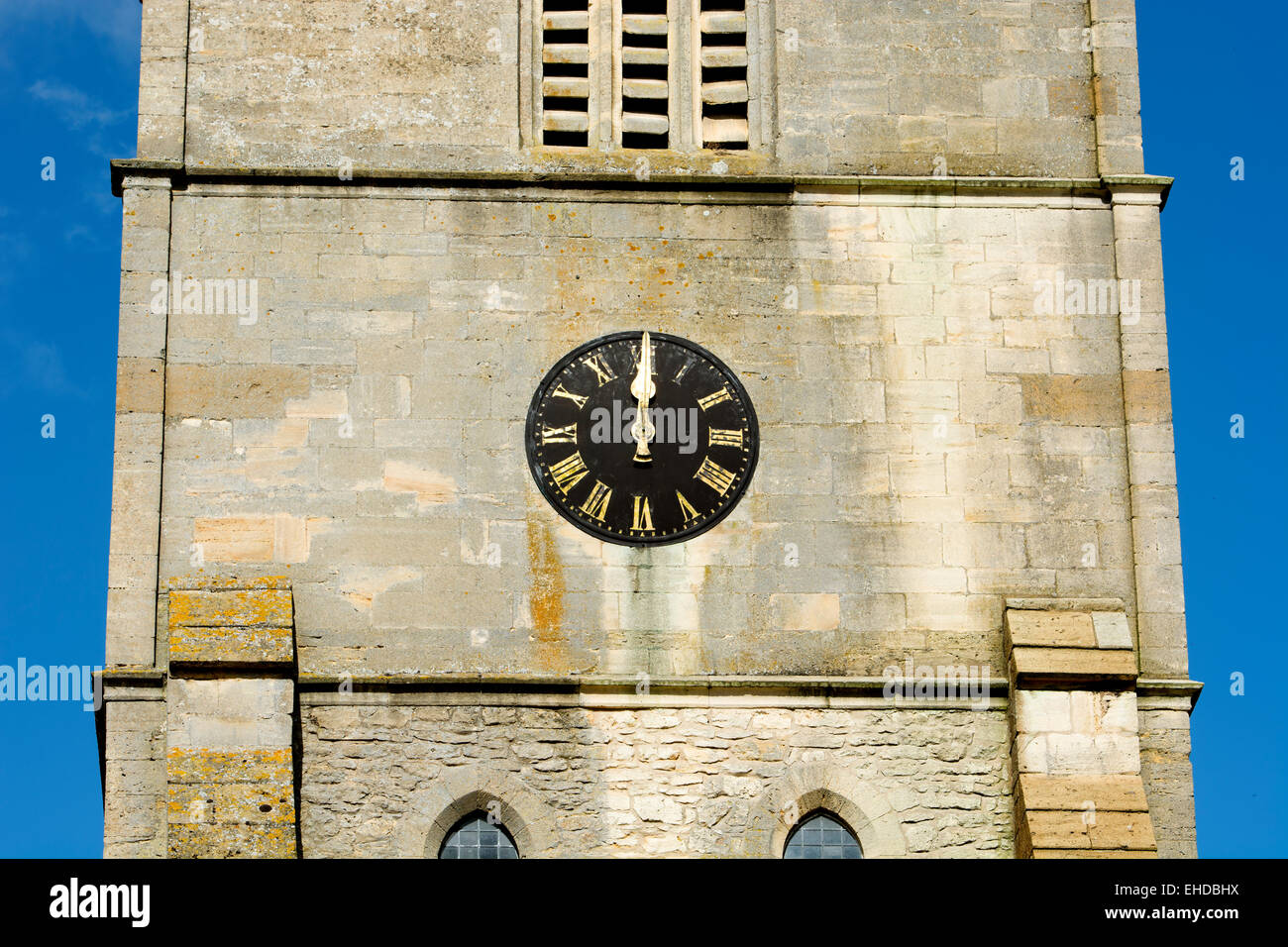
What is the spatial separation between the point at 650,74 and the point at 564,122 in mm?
1002

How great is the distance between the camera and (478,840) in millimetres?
27781

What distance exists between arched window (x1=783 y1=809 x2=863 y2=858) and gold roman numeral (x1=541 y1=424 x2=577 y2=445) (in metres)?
3.94

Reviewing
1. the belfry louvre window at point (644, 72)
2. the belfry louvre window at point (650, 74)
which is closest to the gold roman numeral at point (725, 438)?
the belfry louvre window at point (650, 74)

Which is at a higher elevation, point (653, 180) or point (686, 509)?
point (653, 180)

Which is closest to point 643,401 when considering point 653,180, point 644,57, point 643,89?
point 653,180

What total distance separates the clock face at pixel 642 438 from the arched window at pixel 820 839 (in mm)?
2786

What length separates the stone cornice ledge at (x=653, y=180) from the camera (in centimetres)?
2981

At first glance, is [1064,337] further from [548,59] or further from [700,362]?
[548,59]

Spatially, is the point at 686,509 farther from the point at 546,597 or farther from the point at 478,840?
the point at 478,840

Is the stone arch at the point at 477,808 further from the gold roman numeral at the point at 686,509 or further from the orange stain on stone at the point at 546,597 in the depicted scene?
the gold roman numeral at the point at 686,509

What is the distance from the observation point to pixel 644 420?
29062mm

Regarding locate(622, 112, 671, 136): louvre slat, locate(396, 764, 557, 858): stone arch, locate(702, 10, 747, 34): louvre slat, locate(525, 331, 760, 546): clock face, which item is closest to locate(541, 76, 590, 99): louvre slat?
locate(622, 112, 671, 136): louvre slat
